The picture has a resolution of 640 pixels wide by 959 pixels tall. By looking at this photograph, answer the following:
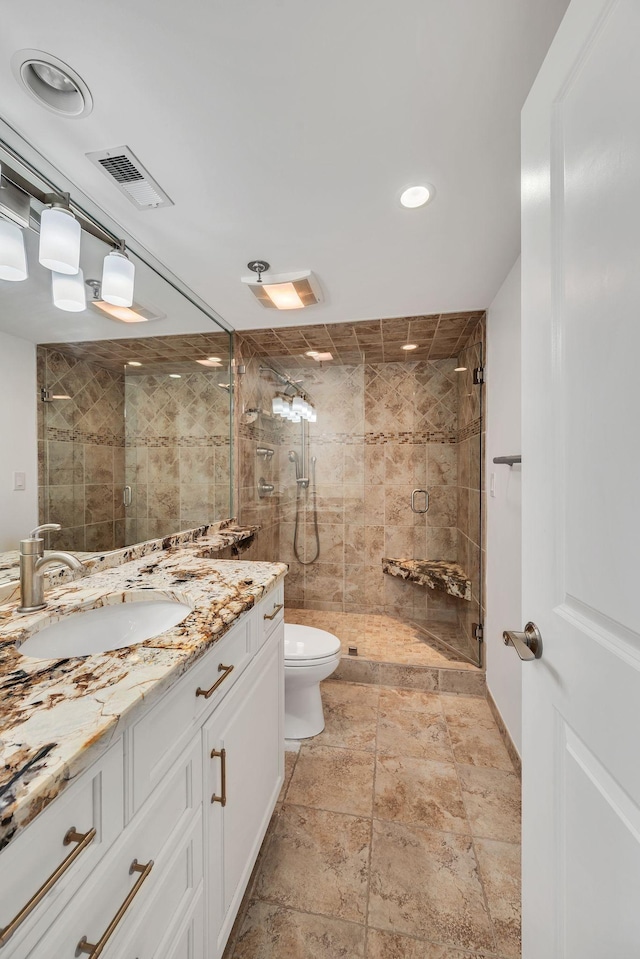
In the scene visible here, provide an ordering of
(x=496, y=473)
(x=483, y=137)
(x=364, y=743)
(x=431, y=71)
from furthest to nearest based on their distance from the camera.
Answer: (x=496, y=473) < (x=364, y=743) < (x=483, y=137) < (x=431, y=71)

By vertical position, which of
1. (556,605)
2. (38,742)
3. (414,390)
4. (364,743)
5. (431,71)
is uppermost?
(431,71)

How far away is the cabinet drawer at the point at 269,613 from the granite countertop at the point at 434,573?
1684 mm

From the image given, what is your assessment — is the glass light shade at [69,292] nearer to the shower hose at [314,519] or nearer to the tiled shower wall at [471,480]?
the tiled shower wall at [471,480]

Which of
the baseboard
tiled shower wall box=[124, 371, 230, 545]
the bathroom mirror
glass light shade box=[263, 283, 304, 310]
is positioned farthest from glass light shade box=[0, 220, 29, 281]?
the baseboard

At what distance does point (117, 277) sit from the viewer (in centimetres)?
143

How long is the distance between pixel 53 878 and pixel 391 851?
1.35 m

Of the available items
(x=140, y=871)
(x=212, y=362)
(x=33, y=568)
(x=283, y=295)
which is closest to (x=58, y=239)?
(x=33, y=568)

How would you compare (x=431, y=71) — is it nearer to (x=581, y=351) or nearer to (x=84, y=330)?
(x=581, y=351)

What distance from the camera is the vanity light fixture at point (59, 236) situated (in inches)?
44.7

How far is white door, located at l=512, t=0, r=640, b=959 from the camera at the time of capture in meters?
0.49

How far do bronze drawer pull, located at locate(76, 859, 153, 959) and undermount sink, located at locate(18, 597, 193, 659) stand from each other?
47 centimetres

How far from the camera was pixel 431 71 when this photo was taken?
927 millimetres

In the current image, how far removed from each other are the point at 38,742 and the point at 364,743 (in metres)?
1.80

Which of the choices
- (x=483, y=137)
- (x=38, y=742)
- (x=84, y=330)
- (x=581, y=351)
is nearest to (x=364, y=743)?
(x=38, y=742)
